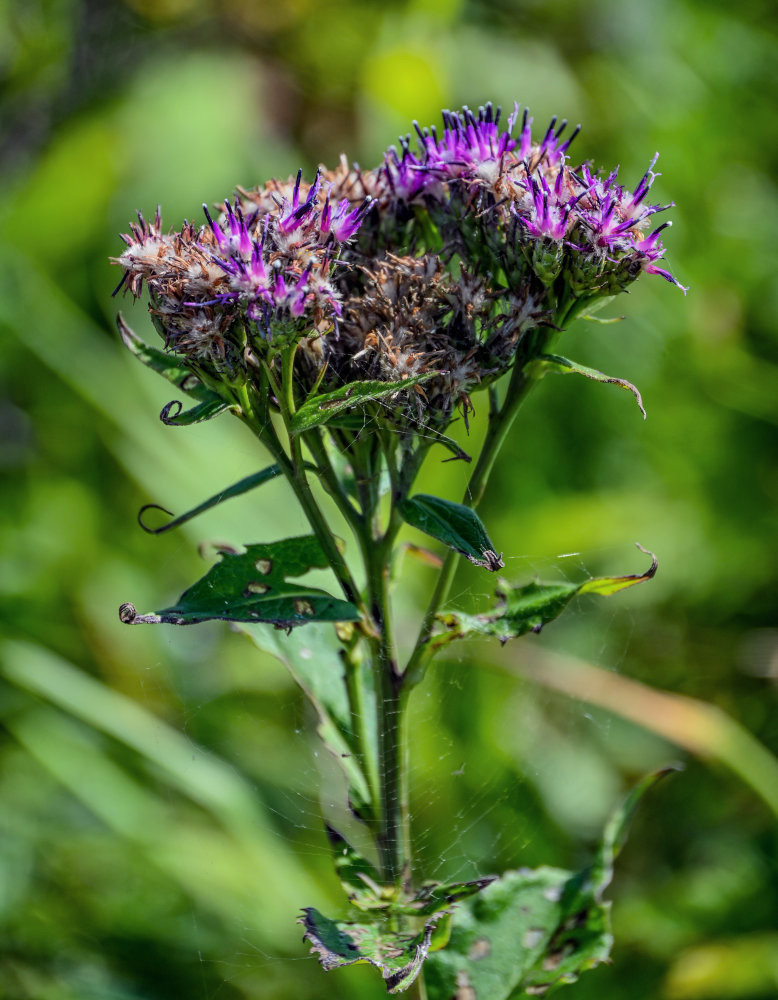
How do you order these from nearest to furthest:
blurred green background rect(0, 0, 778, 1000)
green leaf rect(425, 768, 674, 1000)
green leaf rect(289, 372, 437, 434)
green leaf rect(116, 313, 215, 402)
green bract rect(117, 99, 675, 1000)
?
green leaf rect(289, 372, 437, 434)
green bract rect(117, 99, 675, 1000)
green leaf rect(116, 313, 215, 402)
green leaf rect(425, 768, 674, 1000)
blurred green background rect(0, 0, 778, 1000)

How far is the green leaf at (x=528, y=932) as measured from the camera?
1.22m

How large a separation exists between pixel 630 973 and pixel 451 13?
10.6ft

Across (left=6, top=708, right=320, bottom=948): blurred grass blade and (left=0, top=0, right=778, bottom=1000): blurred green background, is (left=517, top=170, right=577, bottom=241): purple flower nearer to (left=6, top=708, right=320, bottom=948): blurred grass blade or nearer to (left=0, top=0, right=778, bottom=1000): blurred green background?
(left=0, top=0, right=778, bottom=1000): blurred green background

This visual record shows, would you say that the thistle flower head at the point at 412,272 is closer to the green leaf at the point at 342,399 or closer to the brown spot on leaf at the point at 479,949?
the green leaf at the point at 342,399

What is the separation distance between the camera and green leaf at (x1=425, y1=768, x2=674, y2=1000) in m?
1.22

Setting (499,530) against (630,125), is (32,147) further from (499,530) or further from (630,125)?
(499,530)

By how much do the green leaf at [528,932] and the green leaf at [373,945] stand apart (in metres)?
0.26

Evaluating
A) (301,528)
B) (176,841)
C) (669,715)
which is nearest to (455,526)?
(669,715)

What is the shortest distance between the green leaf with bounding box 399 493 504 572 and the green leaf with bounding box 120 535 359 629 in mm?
129

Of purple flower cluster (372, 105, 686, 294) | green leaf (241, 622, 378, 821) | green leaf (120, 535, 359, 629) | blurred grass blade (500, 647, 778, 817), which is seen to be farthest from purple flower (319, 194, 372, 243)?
blurred grass blade (500, 647, 778, 817)

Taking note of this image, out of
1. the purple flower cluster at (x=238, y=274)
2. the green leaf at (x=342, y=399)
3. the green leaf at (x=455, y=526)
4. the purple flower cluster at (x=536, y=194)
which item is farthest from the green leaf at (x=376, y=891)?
the purple flower cluster at (x=536, y=194)

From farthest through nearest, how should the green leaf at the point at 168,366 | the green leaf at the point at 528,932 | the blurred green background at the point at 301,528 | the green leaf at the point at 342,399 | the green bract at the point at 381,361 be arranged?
the blurred green background at the point at 301,528, the green leaf at the point at 528,932, the green leaf at the point at 168,366, the green bract at the point at 381,361, the green leaf at the point at 342,399

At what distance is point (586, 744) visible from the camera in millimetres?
2377

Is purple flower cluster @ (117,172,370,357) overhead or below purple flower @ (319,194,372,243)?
A: below
